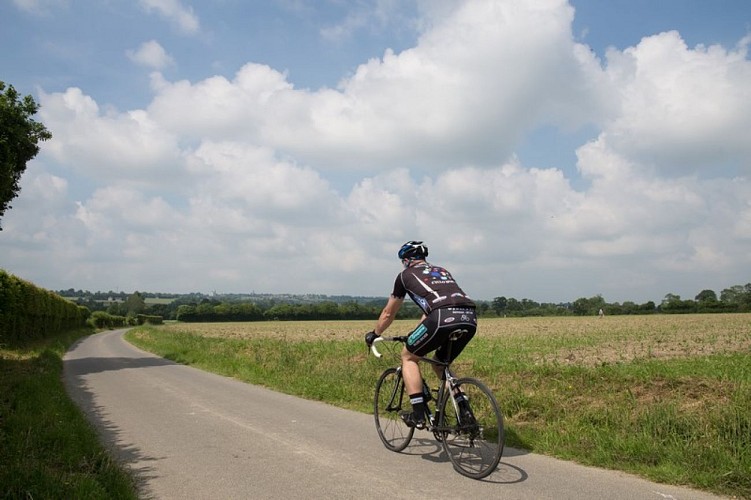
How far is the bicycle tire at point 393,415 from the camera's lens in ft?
19.6

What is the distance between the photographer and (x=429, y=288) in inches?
208

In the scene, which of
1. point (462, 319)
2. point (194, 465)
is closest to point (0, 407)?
point (194, 465)

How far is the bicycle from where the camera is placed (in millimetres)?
4824

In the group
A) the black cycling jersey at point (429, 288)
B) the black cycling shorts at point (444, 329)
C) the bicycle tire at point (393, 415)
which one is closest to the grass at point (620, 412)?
the bicycle tire at point (393, 415)

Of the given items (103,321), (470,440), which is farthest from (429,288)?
(103,321)

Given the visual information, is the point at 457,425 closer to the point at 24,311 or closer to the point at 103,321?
the point at 24,311

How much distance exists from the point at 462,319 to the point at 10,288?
2187 centimetres

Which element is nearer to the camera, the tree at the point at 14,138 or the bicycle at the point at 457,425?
the bicycle at the point at 457,425

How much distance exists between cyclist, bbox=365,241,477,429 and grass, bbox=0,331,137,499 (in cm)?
281

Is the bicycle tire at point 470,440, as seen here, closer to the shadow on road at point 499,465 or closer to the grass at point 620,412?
the shadow on road at point 499,465

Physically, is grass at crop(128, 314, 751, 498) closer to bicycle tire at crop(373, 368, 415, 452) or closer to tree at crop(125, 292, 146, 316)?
bicycle tire at crop(373, 368, 415, 452)

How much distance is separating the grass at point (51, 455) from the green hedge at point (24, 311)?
13.1 metres

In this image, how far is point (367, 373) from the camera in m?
10.9

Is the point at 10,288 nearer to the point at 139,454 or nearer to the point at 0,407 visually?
the point at 0,407
